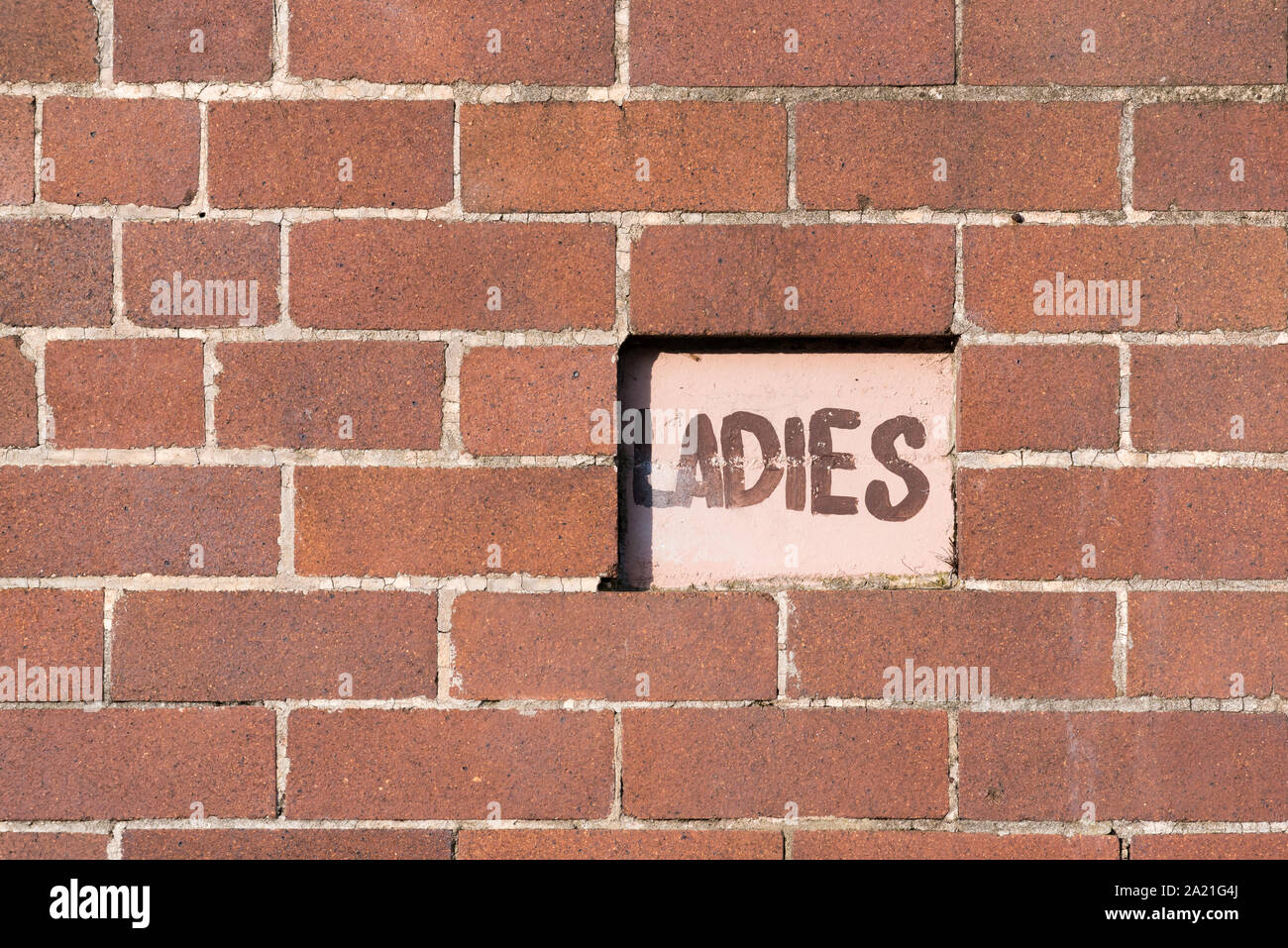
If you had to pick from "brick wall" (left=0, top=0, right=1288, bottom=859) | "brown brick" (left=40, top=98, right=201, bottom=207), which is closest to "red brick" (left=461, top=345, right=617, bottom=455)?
"brick wall" (left=0, top=0, right=1288, bottom=859)

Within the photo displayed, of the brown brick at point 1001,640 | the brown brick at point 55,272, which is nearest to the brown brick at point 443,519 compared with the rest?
the brown brick at point 55,272

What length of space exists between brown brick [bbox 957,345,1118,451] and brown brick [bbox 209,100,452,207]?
797mm

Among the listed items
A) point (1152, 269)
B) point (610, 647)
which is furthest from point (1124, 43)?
point (610, 647)

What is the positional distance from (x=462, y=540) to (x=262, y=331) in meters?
0.41

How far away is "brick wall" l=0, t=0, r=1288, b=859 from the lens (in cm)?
126

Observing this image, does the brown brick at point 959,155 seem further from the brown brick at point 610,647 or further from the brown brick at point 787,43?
the brown brick at point 610,647

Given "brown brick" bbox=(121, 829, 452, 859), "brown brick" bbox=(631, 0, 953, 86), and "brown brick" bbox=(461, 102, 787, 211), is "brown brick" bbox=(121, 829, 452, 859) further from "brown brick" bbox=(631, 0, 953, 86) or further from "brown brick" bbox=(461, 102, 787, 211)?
"brown brick" bbox=(631, 0, 953, 86)

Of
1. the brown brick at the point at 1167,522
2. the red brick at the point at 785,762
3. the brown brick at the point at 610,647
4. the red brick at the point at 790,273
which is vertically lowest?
the red brick at the point at 785,762

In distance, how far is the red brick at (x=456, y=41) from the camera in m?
1.26

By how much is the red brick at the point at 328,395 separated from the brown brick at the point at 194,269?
0.18 ft

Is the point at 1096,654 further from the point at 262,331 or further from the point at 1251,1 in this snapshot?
the point at 262,331

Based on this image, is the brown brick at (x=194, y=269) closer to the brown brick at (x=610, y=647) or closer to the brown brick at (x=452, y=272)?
the brown brick at (x=452, y=272)

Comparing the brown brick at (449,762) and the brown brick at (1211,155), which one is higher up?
the brown brick at (1211,155)
